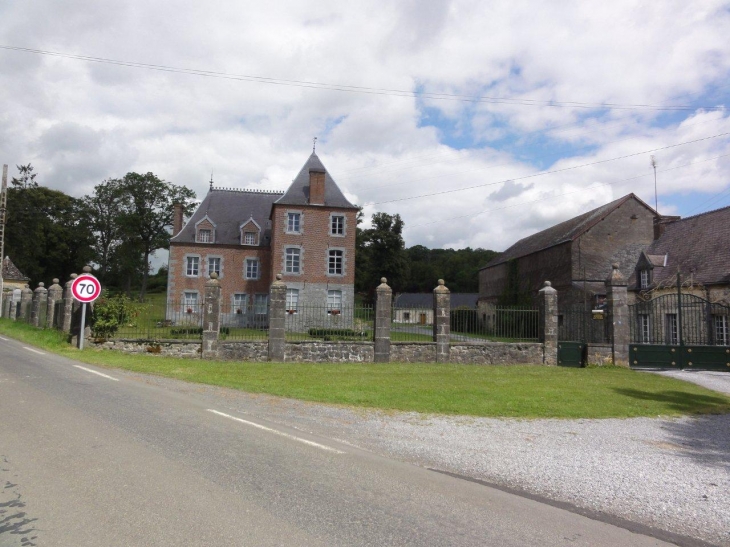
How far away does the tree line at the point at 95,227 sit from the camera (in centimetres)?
5841

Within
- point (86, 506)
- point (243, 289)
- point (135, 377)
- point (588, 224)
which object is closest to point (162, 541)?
point (86, 506)

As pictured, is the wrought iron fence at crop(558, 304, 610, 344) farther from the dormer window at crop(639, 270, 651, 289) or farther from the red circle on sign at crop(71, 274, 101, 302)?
the red circle on sign at crop(71, 274, 101, 302)

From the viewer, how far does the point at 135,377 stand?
13.1 m

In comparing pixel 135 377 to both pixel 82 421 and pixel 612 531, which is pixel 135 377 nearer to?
pixel 82 421

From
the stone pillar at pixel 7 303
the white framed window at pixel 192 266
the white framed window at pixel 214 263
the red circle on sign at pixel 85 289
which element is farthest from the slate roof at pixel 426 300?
the red circle on sign at pixel 85 289

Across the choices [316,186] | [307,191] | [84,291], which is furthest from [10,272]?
[84,291]

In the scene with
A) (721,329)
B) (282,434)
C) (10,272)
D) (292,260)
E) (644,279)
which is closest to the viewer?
(282,434)

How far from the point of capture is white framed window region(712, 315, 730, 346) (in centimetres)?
2677

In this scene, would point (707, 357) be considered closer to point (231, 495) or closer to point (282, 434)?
point (282, 434)

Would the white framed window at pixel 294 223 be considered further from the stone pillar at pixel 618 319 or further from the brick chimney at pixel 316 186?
the stone pillar at pixel 618 319

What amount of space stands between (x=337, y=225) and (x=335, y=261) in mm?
2750

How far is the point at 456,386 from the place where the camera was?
13094 millimetres

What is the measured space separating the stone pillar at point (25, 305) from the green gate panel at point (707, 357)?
107ft

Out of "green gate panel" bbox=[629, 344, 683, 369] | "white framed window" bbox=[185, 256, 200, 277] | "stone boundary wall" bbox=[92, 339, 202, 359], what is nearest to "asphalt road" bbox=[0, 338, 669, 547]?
"stone boundary wall" bbox=[92, 339, 202, 359]
